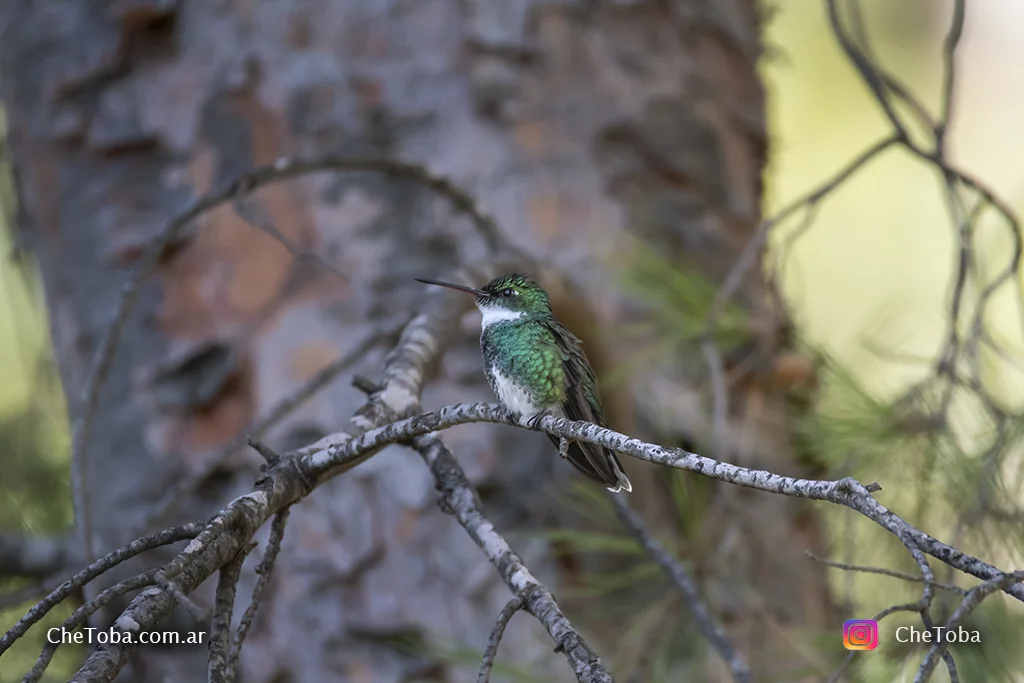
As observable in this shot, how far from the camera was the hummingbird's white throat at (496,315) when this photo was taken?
1695 millimetres

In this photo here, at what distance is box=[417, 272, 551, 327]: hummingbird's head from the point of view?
1707 mm

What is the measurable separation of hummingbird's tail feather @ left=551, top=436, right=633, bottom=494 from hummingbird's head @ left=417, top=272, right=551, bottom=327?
36 centimetres

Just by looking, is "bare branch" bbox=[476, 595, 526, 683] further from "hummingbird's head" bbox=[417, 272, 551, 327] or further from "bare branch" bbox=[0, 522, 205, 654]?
"hummingbird's head" bbox=[417, 272, 551, 327]

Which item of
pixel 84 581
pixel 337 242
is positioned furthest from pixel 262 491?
pixel 337 242

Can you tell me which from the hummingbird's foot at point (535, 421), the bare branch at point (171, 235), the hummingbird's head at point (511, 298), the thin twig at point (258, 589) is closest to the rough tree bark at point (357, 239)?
the bare branch at point (171, 235)

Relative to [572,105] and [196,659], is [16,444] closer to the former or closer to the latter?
[196,659]

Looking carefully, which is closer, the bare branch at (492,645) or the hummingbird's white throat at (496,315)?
the bare branch at (492,645)

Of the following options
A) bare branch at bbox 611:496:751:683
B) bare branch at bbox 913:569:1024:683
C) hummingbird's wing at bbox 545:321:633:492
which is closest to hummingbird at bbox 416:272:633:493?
hummingbird's wing at bbox 545:321:633:492

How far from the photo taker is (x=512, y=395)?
1548mm

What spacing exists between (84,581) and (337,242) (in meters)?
1.42

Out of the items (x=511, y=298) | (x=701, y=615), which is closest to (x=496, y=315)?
(x=511, y=298)

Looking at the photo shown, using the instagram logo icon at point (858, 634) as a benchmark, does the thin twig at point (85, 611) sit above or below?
below

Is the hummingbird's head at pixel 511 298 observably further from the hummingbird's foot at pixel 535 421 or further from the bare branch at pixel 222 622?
the bare branch at pixel 222 622

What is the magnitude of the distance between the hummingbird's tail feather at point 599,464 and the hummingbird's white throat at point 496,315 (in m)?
0.35
